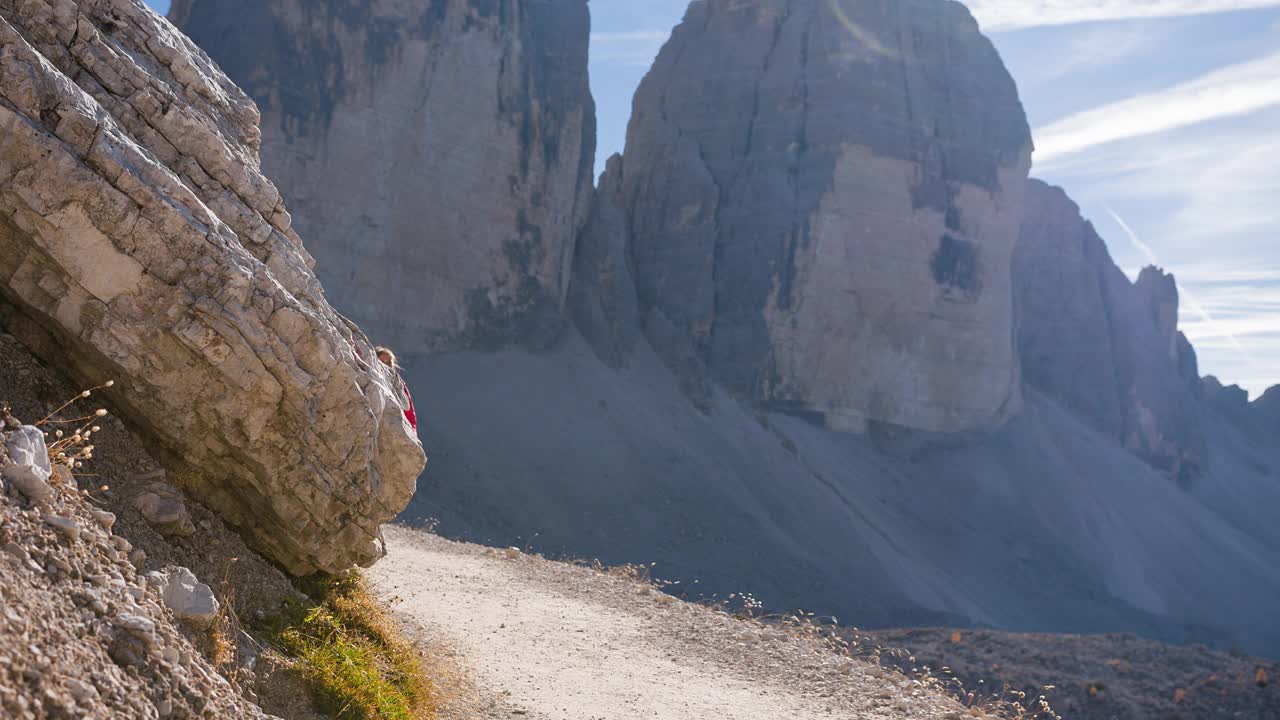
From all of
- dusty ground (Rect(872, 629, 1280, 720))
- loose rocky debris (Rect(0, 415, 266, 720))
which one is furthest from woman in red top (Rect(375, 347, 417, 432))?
dusty ground (Rect(872, 629, 1280, 720))

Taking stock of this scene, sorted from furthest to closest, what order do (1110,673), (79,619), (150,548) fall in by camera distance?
1. (1110,673)
2. (150,548)
3. (79,619)

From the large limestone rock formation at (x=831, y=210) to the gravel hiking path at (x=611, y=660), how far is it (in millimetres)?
24386

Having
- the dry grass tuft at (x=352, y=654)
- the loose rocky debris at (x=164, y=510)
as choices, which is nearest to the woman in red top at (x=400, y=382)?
the dry grass tuft at (x=352, y=654)

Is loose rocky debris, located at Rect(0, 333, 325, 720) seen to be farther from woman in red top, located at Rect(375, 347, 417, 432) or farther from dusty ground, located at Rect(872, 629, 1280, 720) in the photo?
dusty ground, located at Rect(872, 629, 1280, 720)

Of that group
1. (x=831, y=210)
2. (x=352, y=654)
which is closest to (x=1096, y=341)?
(x=831, y=210)

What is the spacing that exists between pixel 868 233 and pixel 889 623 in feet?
56.1

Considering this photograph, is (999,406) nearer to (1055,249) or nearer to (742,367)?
(742,367)

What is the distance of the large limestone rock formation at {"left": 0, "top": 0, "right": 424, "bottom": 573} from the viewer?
4594mm

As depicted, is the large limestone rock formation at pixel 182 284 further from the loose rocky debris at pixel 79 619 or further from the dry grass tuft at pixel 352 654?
the loose rocky debris at pixel 79 619

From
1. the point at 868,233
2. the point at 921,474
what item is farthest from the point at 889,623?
the point at 868,233

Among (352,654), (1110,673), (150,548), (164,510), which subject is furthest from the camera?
(1110,673)

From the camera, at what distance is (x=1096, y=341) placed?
51.3 meters

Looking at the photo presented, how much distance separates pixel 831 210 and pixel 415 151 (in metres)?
17.5

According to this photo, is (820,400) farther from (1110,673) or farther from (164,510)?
(164,510)
